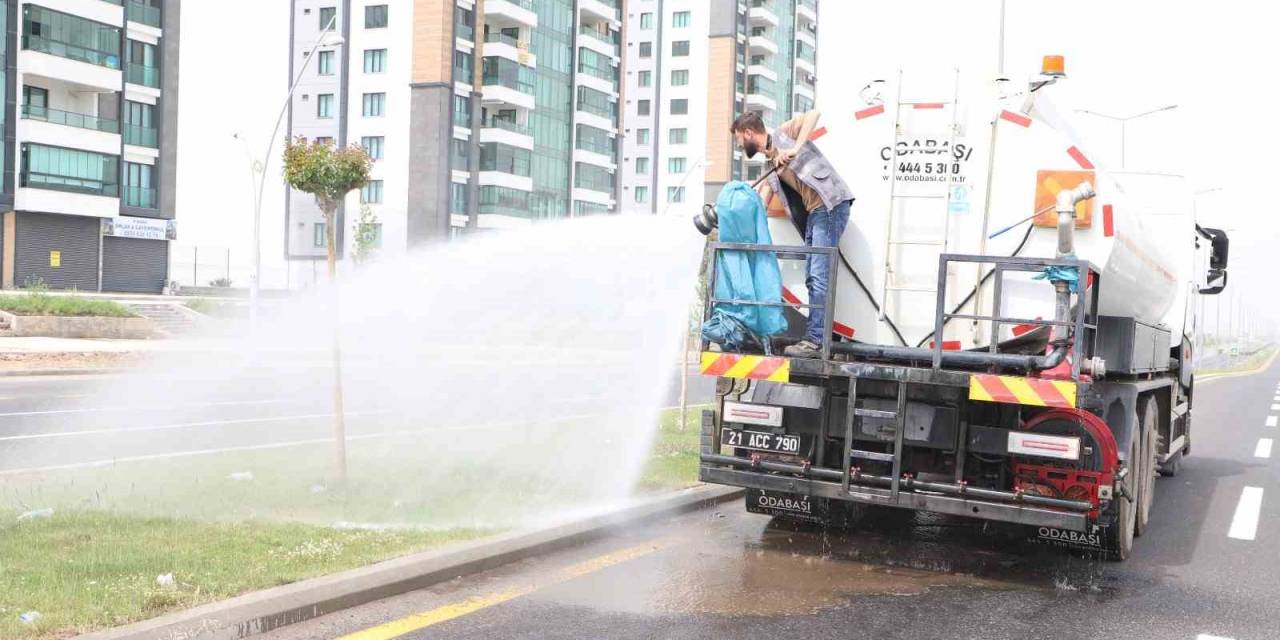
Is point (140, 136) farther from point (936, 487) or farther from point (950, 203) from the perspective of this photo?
point (936, 487)

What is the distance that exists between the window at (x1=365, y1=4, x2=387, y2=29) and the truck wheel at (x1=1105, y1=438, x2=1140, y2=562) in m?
61.7

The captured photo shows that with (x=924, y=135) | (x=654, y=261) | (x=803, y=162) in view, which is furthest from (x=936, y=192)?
(x=654, y=261)

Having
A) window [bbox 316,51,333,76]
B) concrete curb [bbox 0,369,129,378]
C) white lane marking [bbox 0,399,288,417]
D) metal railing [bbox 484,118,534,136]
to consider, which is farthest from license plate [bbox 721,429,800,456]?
window [bbox 316,51,333,76]

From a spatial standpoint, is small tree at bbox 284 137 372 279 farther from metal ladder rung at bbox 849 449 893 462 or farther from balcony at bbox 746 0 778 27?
balcony at bbox 746 0 778 27

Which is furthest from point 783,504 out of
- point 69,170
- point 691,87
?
point 691,87

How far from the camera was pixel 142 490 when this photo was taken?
319 inches

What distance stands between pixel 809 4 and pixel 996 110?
98.6 meters

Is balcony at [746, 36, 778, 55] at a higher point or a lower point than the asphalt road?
higher

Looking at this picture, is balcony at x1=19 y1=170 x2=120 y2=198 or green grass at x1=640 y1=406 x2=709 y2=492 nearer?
green grass at x1=640 y1=406 x2=709 y2=492

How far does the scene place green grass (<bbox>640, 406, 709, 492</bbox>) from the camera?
951 centimetres

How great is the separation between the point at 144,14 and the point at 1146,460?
168 feet

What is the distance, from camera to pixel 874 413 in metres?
6.68

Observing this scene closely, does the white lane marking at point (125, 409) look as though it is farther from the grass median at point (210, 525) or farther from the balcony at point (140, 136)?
the balcony at point (140, 136)

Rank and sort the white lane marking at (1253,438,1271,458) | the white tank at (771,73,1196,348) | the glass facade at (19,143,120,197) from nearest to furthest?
the white tank at (771,73,1196,348)
the white lane marking at (1253,438,1271,458)
the glass facade at (19,143,120,197)
